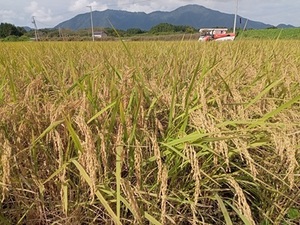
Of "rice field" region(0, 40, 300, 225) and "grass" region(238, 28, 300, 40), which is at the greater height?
"grass" region(238, 28, 300, 40)

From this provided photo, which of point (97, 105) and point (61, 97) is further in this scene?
point (61, 97)

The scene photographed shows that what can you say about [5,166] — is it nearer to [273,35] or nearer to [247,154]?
[247,154]

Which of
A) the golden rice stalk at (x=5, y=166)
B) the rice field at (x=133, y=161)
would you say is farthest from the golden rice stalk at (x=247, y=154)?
the golden rice stalk at (x=5, y=166)

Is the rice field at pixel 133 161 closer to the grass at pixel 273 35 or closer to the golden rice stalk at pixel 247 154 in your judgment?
the golden rice stalk at pixel 247 154

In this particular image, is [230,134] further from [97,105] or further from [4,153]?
[4,153]

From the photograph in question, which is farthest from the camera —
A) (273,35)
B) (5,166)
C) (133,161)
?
(273,35)

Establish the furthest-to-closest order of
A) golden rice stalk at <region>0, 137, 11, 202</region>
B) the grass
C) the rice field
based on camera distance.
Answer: the grass < the rice field < golden rice stalk at <region>0, 137, 11, 202</region>

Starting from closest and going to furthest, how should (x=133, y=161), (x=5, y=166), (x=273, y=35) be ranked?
(x=5, y=166) → (x=133, y=161) → (x=273, y=35)

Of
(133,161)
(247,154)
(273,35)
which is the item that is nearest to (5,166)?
(133,161)

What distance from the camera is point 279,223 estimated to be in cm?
103

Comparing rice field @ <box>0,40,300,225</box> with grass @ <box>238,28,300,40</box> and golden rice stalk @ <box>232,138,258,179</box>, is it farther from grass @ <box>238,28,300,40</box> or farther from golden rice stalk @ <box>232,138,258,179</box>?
grass @ <box>238,28,300,40</box>

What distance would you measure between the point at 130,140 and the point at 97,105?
10.4 inches

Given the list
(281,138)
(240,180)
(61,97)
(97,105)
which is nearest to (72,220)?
(97,105)

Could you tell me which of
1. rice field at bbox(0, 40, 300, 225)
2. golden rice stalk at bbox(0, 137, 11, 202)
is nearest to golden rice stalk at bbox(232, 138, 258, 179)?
rice field at bbox(0, 40, 300, 225)
